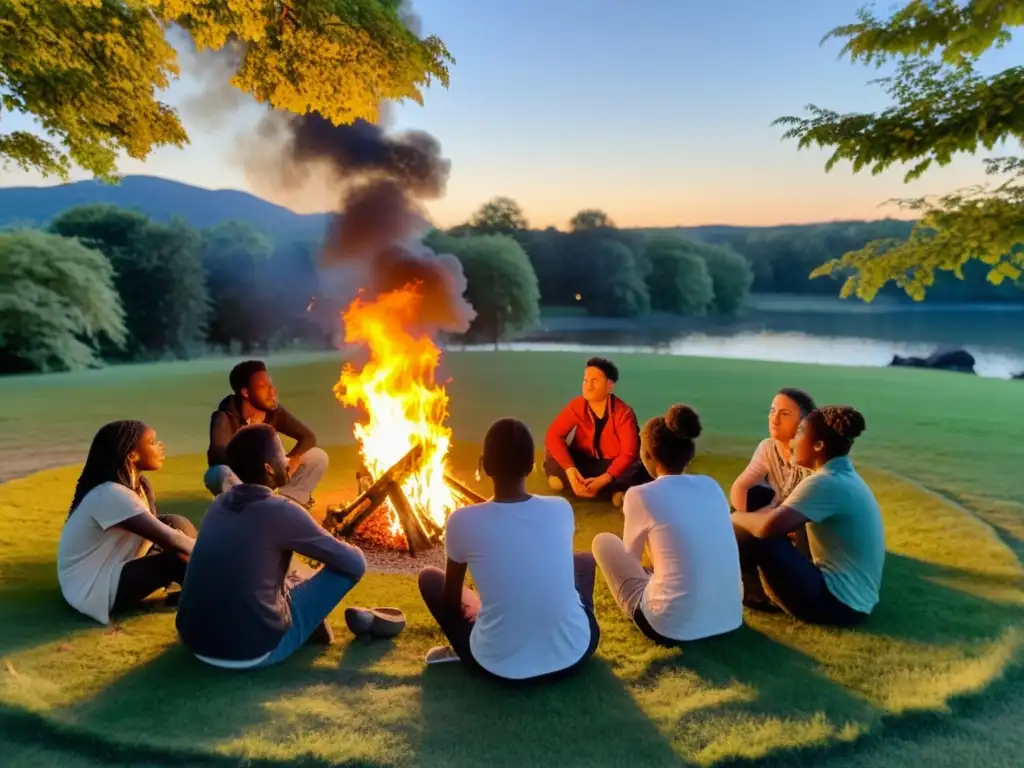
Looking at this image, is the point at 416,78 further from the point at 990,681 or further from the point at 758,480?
the point at 990,681

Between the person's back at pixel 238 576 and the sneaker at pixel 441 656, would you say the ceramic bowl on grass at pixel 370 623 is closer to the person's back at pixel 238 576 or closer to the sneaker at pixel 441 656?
the sneaker at pixel 441 656

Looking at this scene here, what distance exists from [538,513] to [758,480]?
3.09m

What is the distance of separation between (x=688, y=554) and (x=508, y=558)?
114 centimetres

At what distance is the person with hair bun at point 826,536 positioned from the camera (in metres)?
4.74

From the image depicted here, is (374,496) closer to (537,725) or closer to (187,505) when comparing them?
(187,505)

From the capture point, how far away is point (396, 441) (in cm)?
815

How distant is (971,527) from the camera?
7.54 m

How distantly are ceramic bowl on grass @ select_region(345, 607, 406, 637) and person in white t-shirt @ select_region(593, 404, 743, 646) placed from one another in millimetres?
1597

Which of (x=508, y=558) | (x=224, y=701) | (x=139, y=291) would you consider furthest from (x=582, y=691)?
(x=139, y=291)

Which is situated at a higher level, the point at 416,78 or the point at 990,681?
the point at 416,78

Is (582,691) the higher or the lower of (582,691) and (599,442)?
the lower

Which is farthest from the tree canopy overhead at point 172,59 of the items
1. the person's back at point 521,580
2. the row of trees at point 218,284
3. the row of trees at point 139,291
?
the row of trees at point 139,291

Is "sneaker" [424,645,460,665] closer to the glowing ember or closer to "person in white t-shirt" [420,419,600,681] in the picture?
"person in white t-shirt" [420,419,600,681]

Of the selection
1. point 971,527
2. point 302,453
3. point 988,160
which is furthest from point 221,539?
point 988,160
